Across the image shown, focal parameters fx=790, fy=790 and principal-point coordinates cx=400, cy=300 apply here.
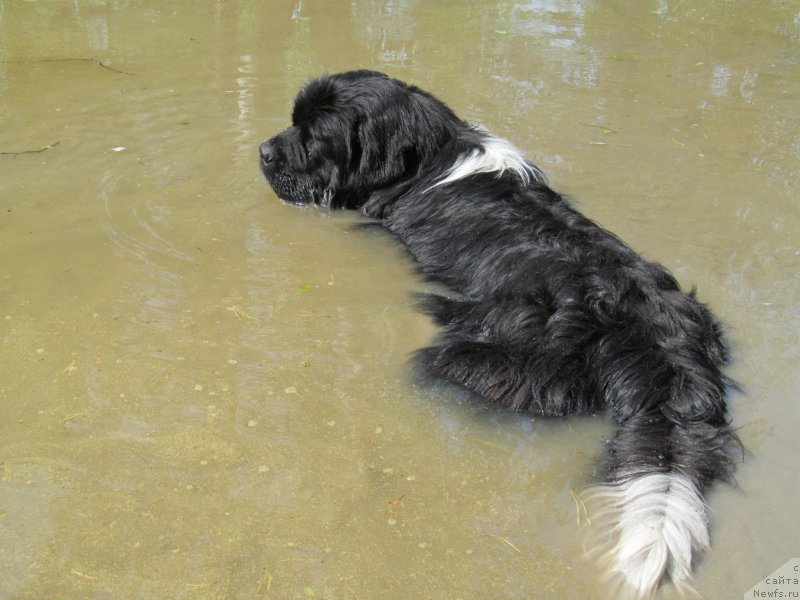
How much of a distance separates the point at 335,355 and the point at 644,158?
3.69m

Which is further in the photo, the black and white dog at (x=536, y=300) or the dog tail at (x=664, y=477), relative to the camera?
the black and white dog at (x=536, y=300)

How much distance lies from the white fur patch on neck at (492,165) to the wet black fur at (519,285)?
0.06 meters

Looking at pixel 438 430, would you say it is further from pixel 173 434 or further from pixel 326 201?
pixel 326 201

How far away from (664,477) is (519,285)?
138 cm

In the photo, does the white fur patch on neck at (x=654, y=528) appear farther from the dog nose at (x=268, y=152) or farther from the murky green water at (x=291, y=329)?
the dog nose at (x=268, y=152)

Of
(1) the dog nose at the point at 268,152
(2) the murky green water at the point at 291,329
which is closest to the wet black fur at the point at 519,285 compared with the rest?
(1) the dog nose at the point at 268,152

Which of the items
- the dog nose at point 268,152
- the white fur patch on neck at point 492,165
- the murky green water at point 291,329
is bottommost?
the murky green water at point 291,329

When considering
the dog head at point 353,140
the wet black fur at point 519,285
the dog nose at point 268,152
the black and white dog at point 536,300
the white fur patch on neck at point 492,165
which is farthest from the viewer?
the dog nose at point 268,152

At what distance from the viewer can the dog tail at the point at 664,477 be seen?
9.21 ft

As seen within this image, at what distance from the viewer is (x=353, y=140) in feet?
17.4

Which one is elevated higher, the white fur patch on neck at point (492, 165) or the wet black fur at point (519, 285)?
the white fur patch on neck at point (492, 165)

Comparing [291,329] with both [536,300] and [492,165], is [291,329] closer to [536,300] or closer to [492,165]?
[536,300]

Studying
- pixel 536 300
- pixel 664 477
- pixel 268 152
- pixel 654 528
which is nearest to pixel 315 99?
pixel 268 152

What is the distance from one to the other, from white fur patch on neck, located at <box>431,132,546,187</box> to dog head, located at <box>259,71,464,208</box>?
0.25 m
